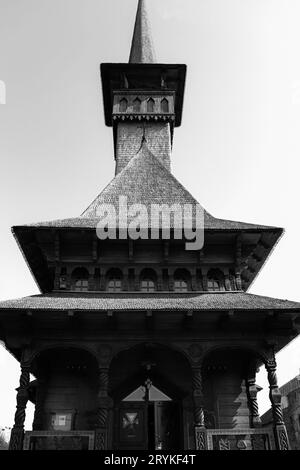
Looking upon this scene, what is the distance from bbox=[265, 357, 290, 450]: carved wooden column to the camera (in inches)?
434

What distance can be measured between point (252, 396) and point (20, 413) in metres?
6.79

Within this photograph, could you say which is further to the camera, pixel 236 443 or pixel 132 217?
pixel 132 217

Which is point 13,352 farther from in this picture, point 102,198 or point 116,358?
point 102,198

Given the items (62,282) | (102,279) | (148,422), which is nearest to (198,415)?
(148,422)

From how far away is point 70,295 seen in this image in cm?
1361

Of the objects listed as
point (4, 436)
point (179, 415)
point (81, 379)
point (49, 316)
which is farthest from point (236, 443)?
point (4, 436)

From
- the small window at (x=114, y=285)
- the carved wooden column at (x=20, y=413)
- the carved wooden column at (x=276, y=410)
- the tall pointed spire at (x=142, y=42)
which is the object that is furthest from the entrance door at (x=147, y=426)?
the tall pointed spire at (x=142, y=42)

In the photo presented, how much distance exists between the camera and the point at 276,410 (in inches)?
450

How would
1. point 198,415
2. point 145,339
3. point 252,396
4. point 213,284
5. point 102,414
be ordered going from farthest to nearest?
point 213,284, point 252,396, point 145,339, point 198,415, point 102,414

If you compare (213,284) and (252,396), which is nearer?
(252,396)

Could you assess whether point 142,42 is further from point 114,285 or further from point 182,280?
point 114,285

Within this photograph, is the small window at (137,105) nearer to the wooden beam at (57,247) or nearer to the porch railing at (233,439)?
the wooden beam at (57,247)

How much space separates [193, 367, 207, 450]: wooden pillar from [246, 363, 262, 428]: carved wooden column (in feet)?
7.95
